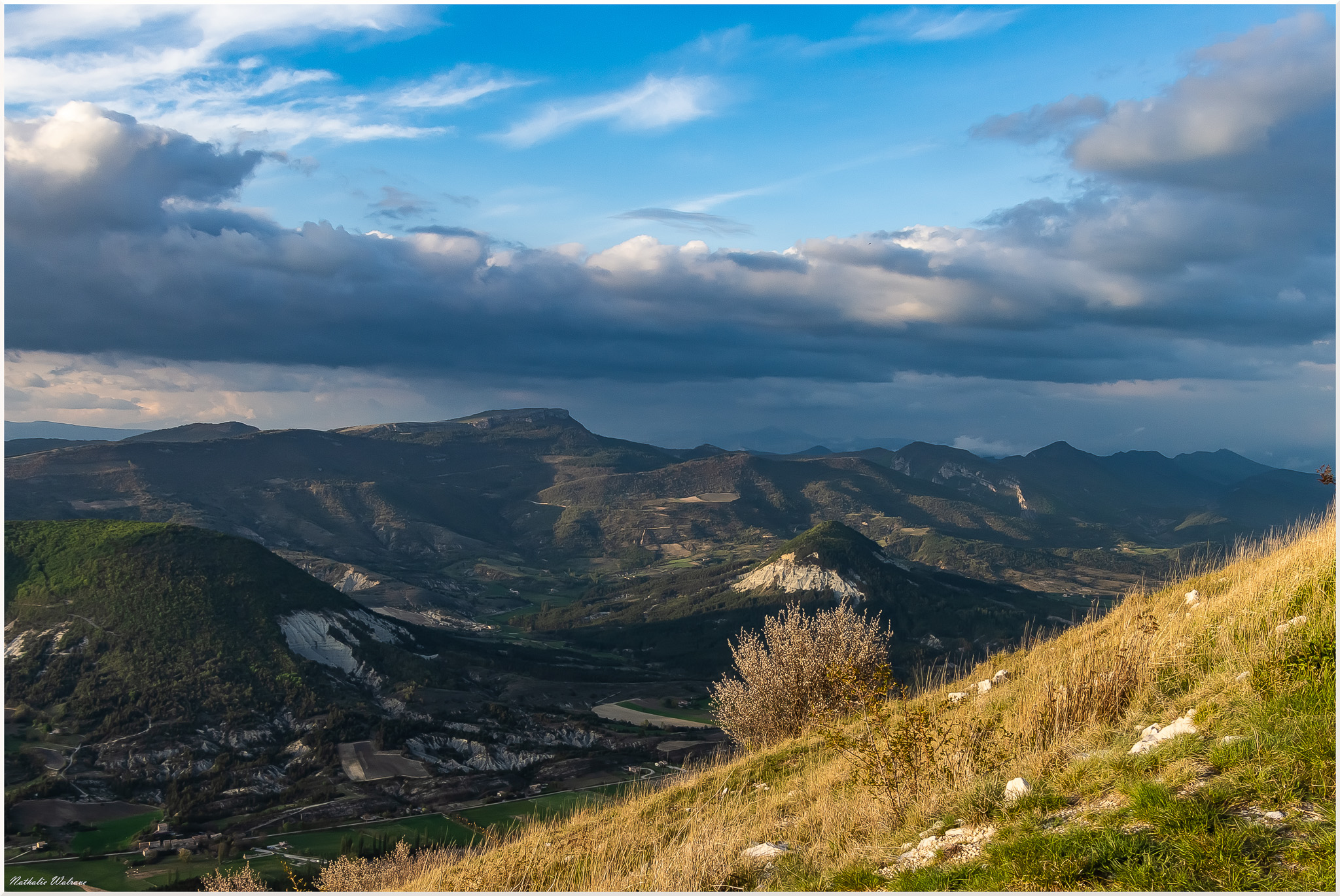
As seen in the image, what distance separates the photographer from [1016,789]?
1027 cm

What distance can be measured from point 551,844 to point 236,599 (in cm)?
14083

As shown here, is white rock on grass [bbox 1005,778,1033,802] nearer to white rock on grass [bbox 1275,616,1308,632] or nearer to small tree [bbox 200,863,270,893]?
white rock on grass [bbox 1275,616,1308,632]

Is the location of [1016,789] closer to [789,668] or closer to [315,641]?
[789,668]

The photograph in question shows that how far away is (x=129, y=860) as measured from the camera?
231 ft

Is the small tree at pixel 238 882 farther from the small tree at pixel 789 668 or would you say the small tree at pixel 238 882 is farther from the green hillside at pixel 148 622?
the green hillside at pixel 148 622

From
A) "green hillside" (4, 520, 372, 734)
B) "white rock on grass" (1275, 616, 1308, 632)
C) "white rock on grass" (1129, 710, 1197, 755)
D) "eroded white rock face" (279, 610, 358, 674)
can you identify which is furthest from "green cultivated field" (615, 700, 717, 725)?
"white rock on grass" (1129, 710, 1197, 755)

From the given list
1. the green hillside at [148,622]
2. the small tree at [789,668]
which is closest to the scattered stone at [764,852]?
the small tree at [789,668]

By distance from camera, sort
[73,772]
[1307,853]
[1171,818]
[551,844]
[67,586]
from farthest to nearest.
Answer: [67,586] → [73,772] → [551,844] → [1171,818] → [1307,853]

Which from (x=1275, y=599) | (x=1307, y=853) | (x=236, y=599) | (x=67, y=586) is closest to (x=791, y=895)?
(x=1307, y=853)

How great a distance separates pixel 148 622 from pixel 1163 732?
14576cm

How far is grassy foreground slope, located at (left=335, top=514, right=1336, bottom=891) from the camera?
8125mm

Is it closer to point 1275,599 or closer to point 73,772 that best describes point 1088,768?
point 1275,599

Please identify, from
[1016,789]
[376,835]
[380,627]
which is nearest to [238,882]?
[376,835]

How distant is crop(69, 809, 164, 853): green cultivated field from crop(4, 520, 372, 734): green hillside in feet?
73.9
